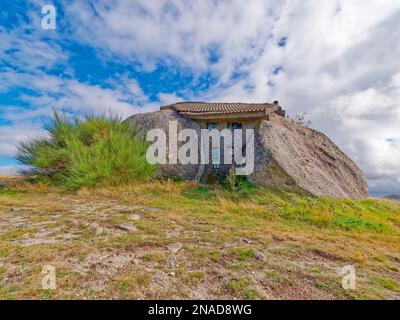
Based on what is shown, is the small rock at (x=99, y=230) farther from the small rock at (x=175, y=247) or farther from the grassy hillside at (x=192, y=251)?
the small rock at (x=175, y=247)

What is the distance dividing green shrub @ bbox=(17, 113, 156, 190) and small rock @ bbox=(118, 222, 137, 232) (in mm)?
4435

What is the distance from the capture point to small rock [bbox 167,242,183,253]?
305cm

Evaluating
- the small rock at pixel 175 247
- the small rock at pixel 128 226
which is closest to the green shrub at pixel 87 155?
the small rock at pixel 128 226

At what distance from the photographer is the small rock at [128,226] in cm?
391

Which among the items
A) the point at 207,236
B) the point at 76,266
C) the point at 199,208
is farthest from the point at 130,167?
the point at 76,266

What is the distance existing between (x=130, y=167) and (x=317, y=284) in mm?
7483

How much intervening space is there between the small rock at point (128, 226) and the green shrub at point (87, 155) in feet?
14.5

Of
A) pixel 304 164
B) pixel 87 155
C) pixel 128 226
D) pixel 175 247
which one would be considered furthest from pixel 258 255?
pixel 87 155

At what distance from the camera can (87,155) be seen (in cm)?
840

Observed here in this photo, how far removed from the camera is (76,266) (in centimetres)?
247

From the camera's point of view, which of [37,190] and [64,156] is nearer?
[37,190]

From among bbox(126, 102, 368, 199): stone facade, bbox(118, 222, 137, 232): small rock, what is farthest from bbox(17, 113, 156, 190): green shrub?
bbox(118, 222, 137, 232): small rock

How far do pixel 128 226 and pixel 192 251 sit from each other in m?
1.58

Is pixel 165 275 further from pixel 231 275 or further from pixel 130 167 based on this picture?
pixel 130 167
